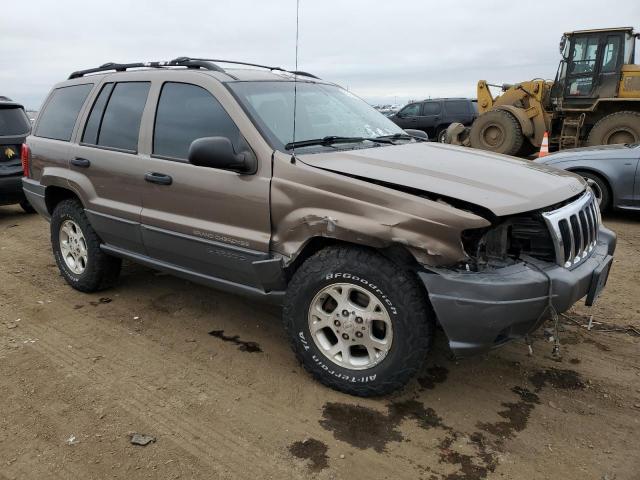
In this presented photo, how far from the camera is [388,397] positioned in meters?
3.03

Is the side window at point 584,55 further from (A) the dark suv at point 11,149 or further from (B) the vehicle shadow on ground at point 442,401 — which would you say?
(A) the dark suv at point 11,149

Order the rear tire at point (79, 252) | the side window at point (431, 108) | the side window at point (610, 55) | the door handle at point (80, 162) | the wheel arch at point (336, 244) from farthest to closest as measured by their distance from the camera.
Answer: the side window at point (431, 108), the side window at point (610, 55), the rear tire at point (79, 252), the door handle at point (80, 162), the wheel arch at point (336, 244)

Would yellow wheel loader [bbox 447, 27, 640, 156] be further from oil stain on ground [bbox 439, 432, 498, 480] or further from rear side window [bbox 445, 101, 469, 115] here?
oil stain on ground [bbox 439, 432, 498, 480]

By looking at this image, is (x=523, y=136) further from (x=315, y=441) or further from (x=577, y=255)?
(x=315, y=441)

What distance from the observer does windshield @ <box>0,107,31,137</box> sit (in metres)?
7.39

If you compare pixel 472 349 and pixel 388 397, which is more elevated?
pixel 472 349

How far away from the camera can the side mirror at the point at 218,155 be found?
9.77 feet

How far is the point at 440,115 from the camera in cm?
1756

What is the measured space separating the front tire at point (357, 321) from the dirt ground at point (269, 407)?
167 millimetres

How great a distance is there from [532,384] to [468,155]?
1497 millimetres

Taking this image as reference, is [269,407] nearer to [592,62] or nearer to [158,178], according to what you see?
[158,178]

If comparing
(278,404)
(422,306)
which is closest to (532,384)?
(422,306)

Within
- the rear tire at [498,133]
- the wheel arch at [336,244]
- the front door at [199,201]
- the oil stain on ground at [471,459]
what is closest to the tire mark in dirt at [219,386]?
the oil stain on ground at [471,459]

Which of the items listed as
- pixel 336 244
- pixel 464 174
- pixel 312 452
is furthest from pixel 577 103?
pixel 312 452
